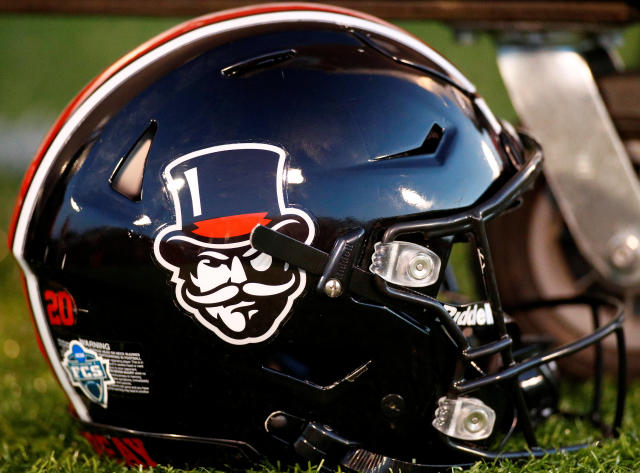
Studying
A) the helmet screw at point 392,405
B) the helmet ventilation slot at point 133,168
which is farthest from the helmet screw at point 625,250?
the helmet ventilation slot at point 133,168

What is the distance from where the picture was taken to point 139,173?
1312mm

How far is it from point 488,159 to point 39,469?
1.12m

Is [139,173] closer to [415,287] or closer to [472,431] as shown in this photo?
[415,287]

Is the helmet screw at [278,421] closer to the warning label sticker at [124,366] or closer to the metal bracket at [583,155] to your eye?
the warning label sticker at [124,366]

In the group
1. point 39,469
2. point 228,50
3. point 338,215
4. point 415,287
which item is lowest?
point 39,469

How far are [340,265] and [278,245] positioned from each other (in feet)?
0.38

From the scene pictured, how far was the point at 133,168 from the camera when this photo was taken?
4.32ft

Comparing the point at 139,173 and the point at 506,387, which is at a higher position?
the point at 139,173

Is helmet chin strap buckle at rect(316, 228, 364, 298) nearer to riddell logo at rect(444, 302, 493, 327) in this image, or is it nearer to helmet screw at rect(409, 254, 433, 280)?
helmet screw at rect(409, 254, 433, 280)

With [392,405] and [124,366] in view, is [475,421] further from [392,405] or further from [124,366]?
[124,366]

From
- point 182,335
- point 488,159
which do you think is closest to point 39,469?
point 182,335

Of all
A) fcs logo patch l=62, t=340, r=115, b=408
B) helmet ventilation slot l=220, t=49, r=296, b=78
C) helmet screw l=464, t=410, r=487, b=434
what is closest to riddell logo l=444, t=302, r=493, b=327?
helmet screw l=464, t=410, r=487, b=434

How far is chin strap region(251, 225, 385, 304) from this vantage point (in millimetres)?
1252

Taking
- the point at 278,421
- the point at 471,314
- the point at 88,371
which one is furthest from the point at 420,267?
the point at 88,371
